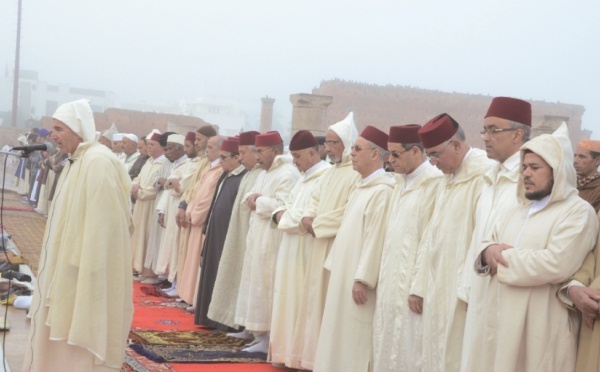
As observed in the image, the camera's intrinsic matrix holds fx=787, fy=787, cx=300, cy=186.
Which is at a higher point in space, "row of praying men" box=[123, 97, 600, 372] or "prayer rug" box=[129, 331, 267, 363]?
"row of praying men" box=[123, 97, 600, 372]

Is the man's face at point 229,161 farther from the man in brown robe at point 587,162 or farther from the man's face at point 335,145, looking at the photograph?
the man in brown robe at point 587,162

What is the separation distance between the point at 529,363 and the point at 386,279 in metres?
1.55

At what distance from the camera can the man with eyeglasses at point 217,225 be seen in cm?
845

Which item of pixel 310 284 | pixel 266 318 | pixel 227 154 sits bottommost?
pixel 266 318

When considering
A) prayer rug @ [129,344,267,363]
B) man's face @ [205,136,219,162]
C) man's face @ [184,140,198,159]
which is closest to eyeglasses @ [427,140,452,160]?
prayer rug @ [129,344,267,363]

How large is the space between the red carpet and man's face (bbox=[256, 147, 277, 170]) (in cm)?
190

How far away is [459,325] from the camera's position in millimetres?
4797

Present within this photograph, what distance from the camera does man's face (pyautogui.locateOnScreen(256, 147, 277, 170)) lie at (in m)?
7.92

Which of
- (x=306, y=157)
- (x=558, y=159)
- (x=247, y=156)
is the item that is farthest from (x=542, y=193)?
(x=247, y=156)

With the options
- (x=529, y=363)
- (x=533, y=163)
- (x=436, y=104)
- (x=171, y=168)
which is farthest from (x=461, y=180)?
(x=436, y=104)

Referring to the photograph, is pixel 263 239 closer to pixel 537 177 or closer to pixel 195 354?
pixel 195 354

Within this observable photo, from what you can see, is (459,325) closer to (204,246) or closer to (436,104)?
(204,246)

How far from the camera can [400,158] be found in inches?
219

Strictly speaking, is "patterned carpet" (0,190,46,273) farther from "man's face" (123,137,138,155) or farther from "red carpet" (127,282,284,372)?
"man's face" (123,137,138,155)
